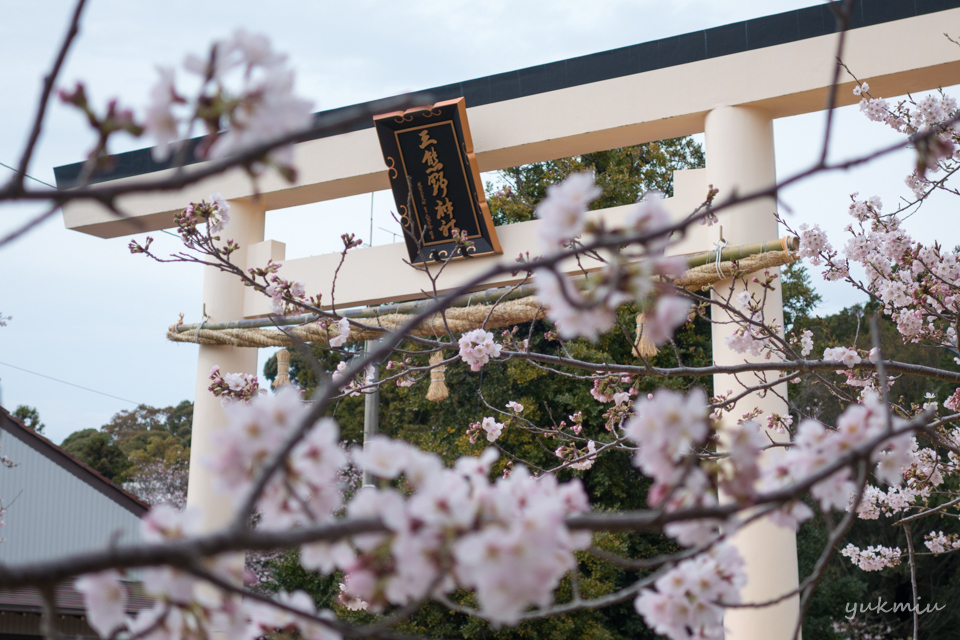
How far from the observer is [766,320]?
3.33 metres

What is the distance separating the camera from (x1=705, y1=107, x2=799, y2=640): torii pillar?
311cm

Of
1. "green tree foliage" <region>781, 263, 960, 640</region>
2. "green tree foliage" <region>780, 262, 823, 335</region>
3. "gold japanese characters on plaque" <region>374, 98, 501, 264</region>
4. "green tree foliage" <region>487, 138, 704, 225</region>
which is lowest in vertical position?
"green tree foliage" <region>781, 263, 960, 640</region>

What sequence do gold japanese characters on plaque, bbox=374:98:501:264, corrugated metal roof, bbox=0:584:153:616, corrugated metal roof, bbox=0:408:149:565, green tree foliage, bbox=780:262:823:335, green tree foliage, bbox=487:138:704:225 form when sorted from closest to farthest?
gold japanese characters on plaque, bbox=374:98:501:264, corrugated metal roof, bbox=0:584:153:616, corrugated metal roof, bbox=0:408:149:565, green tree foliage, bbox=487:138:704:225, green tree foliage, bbox=780:262:823:335

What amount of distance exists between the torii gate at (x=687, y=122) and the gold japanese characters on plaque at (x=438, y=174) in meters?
0.15

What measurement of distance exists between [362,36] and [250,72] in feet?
10.3

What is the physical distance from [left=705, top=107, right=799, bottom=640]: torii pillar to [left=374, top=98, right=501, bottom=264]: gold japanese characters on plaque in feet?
4.10

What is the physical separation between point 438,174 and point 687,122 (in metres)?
1.38

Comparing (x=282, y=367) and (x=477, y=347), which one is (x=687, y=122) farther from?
(x=282, y=367)

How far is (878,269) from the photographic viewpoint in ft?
8.02

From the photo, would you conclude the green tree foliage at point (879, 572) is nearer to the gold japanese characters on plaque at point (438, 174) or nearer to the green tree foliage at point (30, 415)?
the gold japanese characters on plaque at point (438, 174)

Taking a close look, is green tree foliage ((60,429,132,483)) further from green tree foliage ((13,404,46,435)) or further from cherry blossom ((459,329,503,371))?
cherry blossom ((459,329,503,371))

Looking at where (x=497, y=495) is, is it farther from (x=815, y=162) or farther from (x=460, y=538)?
(x=815, y=162)

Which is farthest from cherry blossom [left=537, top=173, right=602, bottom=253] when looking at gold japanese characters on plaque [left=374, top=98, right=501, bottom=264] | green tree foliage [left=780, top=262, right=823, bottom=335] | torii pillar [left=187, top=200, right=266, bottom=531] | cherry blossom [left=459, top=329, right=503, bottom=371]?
green tree foliage [left=780, top=262, right=823, bottom=335]

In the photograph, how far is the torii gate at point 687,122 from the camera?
318 centimetres
